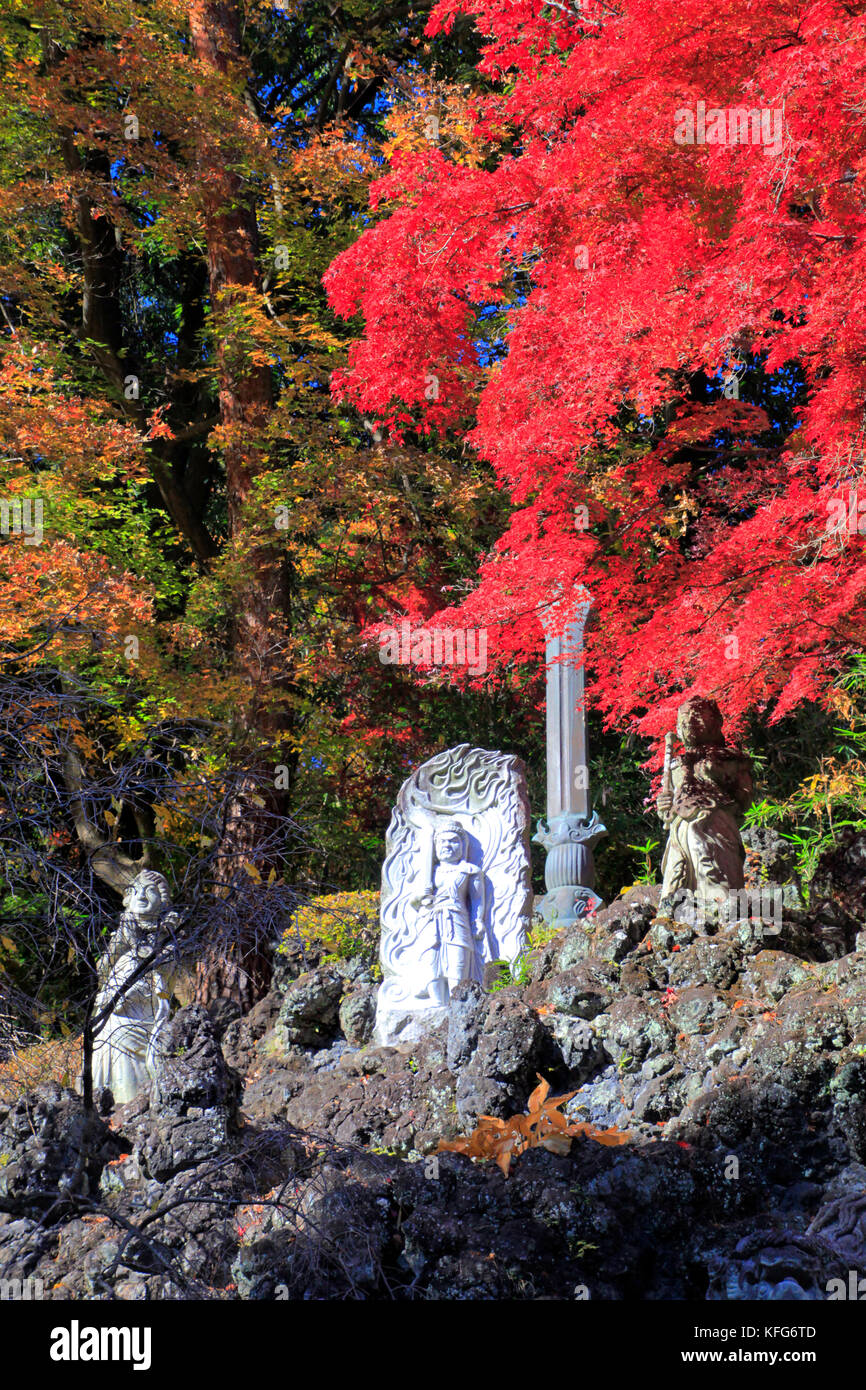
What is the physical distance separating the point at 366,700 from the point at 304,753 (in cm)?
83

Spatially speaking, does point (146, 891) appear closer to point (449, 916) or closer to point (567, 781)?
point (449, 916)

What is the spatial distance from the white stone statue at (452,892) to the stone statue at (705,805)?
1009 millimetres

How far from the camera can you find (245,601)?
36.8 ft

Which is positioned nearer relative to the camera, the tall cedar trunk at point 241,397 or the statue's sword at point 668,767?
the statue's sword at point 668,767

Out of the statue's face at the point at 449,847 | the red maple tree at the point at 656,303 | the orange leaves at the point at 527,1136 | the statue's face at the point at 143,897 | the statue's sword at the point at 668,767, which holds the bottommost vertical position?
the orange leaves at the point at 527,1136

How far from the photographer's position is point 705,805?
687 centimetres

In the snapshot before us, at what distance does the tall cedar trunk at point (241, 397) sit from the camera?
35.7 feet

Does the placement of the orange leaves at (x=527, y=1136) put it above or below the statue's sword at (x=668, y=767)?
below

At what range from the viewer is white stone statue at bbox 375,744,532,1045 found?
24.2ft

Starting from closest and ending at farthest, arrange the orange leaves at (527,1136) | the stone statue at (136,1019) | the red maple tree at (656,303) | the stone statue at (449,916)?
1. the orange leaves at (527,1136)
2. the red maple tree at (656,303)
3. the stone statue at (136,1019)
4. the stone statue at (449,916)

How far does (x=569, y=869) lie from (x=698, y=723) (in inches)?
82.0

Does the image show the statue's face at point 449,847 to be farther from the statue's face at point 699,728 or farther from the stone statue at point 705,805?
the statue's face at point 699,728

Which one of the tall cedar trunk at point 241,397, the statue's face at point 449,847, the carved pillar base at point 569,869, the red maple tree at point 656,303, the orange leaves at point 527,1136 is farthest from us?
the tall cedar trunk at point 241,397

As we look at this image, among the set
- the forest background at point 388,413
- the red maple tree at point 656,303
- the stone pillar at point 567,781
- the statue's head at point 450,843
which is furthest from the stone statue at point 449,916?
the red maple tree at point 656,303
